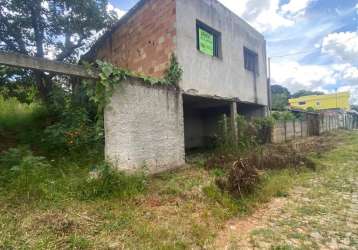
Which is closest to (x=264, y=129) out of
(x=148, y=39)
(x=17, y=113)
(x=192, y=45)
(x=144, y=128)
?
(x=192, y=45)

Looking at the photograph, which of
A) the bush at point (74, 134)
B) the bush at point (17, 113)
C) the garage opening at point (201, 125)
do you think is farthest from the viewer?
the garage opening at point (201, 125)

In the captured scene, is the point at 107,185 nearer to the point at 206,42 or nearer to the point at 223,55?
the point at 206,42

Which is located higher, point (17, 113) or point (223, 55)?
point (223, 55)

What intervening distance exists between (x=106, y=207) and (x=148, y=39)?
5.02m

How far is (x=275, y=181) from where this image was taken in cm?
439

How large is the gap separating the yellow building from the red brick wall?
97.8 feet

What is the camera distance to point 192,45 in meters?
5.87

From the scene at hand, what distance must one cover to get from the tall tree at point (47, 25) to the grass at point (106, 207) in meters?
5.34

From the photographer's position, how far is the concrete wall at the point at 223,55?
18.6ft

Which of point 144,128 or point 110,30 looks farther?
point 110,30

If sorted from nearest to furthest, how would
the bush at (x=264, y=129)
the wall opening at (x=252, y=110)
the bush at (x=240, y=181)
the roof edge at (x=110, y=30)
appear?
the bush at (x=240, y=181) < the roof edge at (x=110, y=30) < the bush at (x=264, y=129) < the wall opening at (x=252, y=110)

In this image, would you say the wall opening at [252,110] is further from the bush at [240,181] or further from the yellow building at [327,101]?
the yellow building at [327,101]

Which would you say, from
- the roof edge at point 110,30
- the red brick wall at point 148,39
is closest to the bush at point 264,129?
the red brick wall at point 148,39

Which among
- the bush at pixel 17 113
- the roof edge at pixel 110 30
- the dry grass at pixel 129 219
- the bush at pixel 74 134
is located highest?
the roof edge at pixel 110 30
